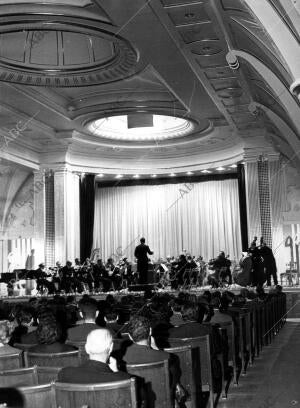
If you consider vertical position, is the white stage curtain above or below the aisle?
above

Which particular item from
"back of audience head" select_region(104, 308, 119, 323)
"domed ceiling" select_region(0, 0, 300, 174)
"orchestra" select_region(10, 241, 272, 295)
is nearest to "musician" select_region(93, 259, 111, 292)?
"orchestra" select_region(10, 241, 272, 295)

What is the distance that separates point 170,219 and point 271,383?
21.6 metres

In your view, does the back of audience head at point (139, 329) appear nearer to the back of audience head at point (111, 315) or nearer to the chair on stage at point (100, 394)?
the chair on stage at point (100, 394)

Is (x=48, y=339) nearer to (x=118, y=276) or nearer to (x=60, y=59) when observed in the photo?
(x=60, y=59)

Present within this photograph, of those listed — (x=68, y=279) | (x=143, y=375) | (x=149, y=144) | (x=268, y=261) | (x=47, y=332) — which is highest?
(x=149, y=144)

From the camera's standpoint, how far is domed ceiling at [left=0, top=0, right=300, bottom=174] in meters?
10.8

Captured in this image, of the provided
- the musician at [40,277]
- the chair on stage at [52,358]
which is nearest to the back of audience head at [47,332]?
the chair on stage at [52,358]

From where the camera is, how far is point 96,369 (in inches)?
124

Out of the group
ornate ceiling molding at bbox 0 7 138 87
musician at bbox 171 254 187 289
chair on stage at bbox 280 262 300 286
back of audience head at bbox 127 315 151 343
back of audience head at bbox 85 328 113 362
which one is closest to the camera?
back of audience head at bbox 85 328 113 362

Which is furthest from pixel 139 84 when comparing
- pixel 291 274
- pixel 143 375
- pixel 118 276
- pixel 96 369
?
pixel 96 369

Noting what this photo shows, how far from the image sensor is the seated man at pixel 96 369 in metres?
3.12

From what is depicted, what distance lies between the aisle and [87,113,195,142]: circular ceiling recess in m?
13.9

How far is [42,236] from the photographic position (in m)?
22.1

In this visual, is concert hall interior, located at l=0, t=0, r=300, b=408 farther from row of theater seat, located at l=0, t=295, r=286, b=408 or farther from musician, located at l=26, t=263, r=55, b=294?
row of theater seat, located at l=0, t=295, r=286, b=408
